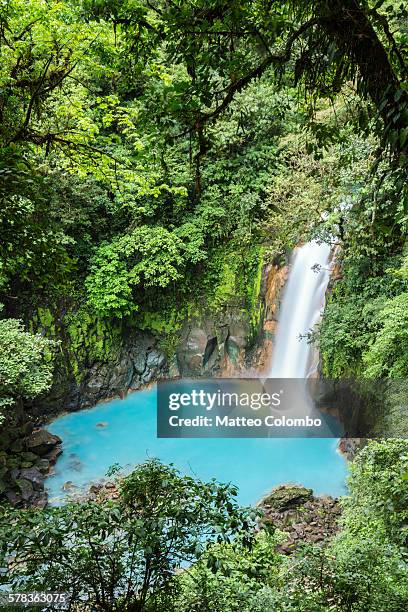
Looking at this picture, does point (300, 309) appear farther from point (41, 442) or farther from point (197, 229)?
point (41, 442)

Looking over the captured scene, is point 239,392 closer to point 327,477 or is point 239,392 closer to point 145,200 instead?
point 327,477

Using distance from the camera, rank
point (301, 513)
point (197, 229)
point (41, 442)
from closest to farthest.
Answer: point (301, 513)
point (41, 442)
point (197, 229)

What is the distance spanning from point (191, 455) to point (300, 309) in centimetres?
261

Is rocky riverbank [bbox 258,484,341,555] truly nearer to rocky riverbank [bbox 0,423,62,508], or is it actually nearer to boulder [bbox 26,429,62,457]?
rocky riverbank [bbox 0,423,62,508]

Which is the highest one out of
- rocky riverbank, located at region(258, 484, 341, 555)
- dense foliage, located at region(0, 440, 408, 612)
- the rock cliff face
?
the rock cliff face

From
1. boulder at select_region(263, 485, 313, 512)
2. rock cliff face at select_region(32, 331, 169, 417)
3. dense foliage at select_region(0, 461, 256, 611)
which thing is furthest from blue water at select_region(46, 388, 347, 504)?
dense foliage at select_region(0, 461, 256, 611)

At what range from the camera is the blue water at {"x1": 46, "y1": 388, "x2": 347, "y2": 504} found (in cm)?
698

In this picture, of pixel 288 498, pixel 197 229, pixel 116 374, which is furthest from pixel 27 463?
pixel 197 229

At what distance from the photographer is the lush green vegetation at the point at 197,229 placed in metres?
2.00

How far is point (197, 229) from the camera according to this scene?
332 inches

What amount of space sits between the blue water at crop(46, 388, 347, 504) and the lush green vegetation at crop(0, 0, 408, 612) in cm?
97

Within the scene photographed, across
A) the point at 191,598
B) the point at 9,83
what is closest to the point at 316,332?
the point at 9,83

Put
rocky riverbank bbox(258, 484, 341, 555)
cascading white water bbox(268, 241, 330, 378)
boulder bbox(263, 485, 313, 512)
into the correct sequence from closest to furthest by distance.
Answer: rocky riverbank bbox(258, 484, 341, 555)
boulder bbox(263, 485, 313, 512)
cascading white water bbox(268, 241, 330, 378)

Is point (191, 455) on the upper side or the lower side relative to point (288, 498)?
upper
